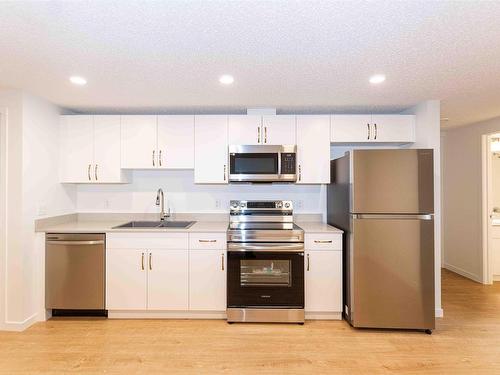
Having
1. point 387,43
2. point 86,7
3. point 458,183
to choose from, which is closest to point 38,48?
point 86,7

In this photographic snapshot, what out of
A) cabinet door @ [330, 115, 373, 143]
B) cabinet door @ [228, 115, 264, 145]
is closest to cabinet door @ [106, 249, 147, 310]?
cabinet door @ [228, 115, 264, 145]

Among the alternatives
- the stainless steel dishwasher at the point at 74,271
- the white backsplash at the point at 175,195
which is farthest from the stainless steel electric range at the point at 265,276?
the stainless steel dishwasher at the point at 74,271

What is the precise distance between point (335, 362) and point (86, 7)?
2903 mm

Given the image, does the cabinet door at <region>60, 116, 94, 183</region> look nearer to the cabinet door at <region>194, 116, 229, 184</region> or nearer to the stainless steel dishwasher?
the stainless steel dishwasher

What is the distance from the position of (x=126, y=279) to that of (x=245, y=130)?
6.62 ft

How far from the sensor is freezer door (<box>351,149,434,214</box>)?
113 inches

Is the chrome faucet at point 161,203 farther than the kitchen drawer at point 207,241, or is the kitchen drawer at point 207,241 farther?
the chrome faucet at point 161,203

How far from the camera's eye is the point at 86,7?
1.63 meters

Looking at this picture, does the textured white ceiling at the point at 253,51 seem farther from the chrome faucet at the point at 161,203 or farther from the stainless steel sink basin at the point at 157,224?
the stainless steel sink basin at the point at 157,224

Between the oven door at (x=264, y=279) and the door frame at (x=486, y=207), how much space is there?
3037 mm

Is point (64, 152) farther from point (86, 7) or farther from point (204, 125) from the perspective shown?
point (86, 7)

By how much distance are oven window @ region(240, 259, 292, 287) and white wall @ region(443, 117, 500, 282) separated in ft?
10.4

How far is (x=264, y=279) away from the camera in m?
3.10

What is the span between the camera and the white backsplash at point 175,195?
385 centimetres
